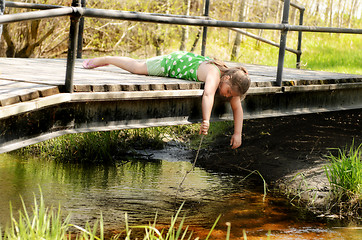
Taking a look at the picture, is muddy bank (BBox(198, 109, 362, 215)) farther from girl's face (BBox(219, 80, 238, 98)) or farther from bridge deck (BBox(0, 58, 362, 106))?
girl's face (BBox(219, 80, 238, 98))

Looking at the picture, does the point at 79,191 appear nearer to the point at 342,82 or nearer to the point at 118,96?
the point at 118,96

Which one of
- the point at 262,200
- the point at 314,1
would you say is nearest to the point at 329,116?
the point at 262,200

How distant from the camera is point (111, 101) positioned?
4.53m

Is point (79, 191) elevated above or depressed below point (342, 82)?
below

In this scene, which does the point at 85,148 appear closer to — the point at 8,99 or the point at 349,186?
the point at 349,186

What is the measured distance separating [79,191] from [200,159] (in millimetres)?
2837

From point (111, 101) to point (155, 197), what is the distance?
241 cm

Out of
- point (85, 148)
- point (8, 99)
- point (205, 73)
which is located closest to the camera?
point (8, 99)

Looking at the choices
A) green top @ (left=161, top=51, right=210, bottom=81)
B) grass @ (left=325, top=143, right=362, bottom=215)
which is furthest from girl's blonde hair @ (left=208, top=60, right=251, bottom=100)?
grass @ (left=325, top=143, right=362, bottom=215)

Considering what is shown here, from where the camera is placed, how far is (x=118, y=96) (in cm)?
444

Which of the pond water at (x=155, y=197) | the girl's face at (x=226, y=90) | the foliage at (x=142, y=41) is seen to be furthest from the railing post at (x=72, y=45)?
the foliage at (x=142, y=41)

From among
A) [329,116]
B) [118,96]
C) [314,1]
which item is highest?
[314,1]

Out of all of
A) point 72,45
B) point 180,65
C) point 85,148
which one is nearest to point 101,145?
point 85,148

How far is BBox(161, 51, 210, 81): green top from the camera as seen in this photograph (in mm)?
5406
